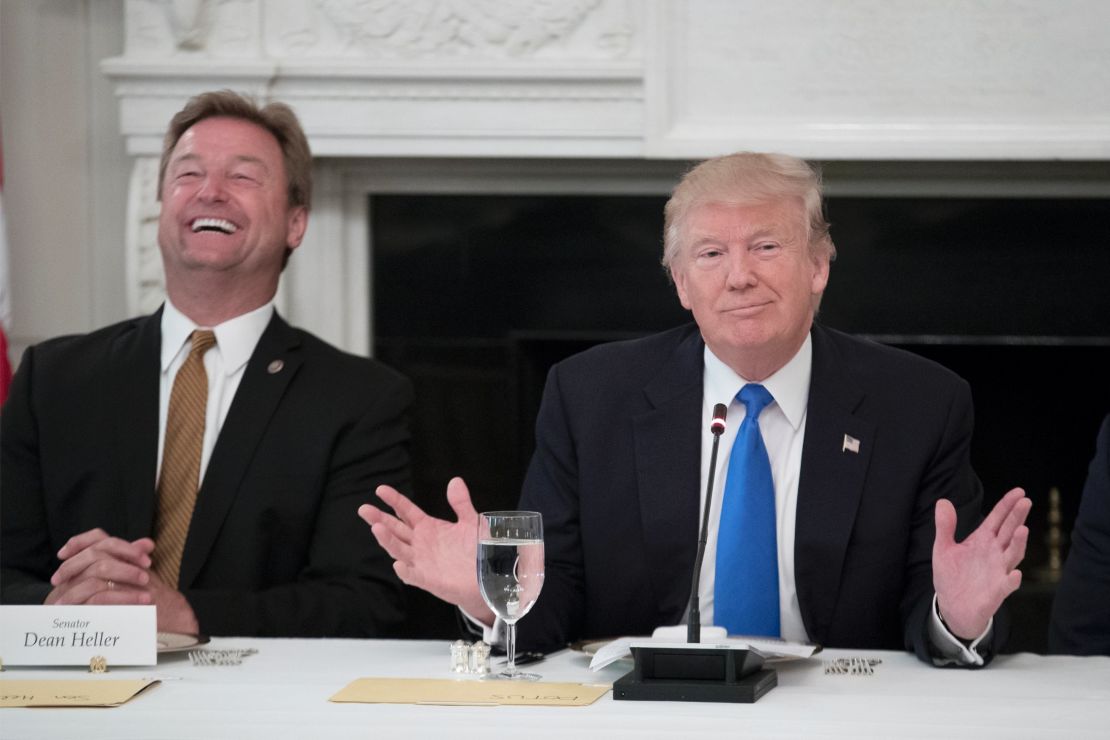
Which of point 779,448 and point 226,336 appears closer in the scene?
point 779,448

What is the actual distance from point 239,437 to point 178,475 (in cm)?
14

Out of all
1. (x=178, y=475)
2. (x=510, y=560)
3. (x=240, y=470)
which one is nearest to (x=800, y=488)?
(x=510, y=560)

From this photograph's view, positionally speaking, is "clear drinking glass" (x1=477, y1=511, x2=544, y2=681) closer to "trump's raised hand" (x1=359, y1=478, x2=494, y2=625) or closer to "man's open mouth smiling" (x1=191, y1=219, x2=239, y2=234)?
"trump's raised hand" (x1=359, y1=478, x2=494, y2=625)

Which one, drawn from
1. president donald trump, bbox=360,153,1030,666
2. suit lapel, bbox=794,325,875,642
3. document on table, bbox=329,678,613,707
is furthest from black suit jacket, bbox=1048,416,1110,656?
document on table, bbox=329,678,613,707

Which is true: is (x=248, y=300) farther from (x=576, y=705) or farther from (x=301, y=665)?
(x=576, y=705)

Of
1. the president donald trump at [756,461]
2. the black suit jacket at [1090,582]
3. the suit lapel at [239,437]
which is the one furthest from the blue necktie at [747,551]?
the suit lapel at [239,437]

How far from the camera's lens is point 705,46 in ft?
12.0

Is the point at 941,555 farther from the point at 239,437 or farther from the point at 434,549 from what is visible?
the point at 239,437

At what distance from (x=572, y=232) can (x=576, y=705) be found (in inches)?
99.9

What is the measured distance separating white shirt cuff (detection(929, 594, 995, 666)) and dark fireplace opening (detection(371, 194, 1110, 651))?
2.13m

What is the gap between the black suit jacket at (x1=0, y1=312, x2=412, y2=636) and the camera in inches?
101

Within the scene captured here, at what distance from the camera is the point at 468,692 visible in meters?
1.65

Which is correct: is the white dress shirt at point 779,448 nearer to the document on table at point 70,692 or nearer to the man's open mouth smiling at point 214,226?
the document on table at point 70,692

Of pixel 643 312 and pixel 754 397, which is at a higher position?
pixel 643 312
